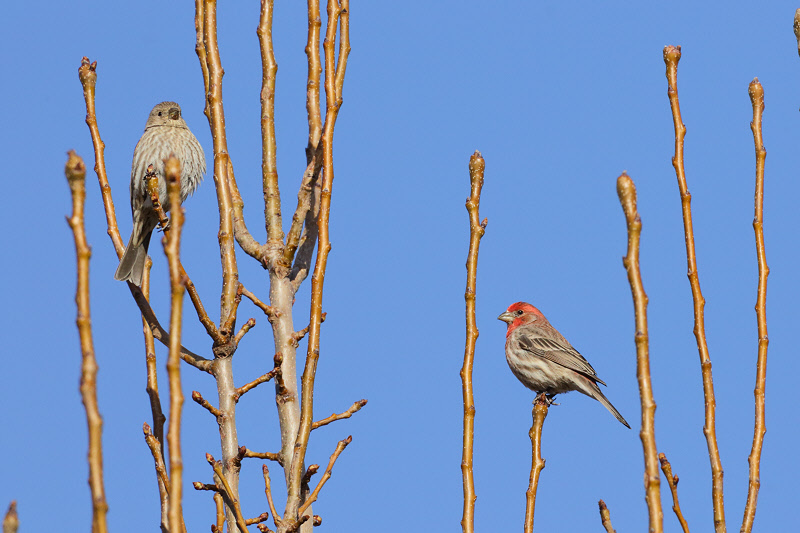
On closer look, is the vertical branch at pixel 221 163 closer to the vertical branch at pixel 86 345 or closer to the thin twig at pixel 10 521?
the vertical branch at pixel 86 345

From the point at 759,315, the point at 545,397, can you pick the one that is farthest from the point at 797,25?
the point at 545,397

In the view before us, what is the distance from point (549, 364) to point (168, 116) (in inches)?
191

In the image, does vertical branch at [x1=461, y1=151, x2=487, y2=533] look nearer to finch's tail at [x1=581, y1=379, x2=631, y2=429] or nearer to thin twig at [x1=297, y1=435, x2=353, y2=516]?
thin twig at [x1=297, y1=435, x2=353, y2=516]

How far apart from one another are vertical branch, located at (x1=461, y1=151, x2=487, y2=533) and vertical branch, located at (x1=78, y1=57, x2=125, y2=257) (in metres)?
1.82

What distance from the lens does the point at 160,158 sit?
883cm

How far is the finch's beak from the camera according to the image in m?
11.1

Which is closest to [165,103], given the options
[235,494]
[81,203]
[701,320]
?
[235,494]

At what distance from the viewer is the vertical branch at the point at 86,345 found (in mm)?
2109

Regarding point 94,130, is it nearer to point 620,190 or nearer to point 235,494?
point 235,494

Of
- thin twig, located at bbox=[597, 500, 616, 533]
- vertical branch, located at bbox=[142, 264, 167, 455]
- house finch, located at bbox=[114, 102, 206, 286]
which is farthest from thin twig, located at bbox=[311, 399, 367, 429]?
house finch, located at bbox=[114, 102, 206, 286]

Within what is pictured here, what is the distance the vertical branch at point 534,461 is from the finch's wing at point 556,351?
5.04 metres

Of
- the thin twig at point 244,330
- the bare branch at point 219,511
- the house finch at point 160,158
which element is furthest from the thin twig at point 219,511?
the house finch at point 160,158

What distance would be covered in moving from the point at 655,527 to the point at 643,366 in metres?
0.47

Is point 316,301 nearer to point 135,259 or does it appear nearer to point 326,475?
A: point 326,475
